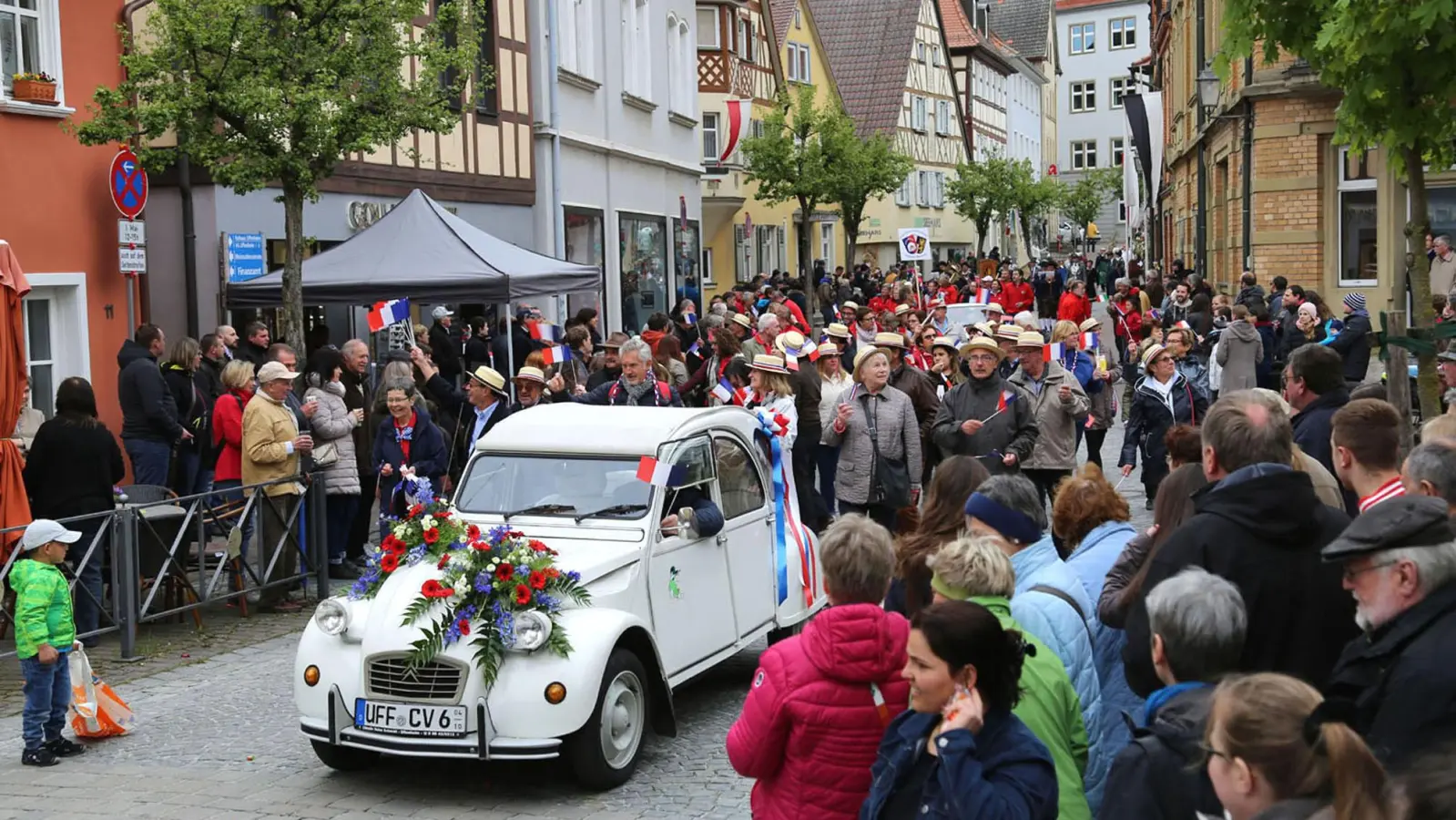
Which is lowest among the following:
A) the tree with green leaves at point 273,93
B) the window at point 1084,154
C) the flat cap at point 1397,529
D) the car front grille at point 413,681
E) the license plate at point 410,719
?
the license plate at point 410,719

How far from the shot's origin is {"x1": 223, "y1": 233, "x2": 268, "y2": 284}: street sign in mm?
18672

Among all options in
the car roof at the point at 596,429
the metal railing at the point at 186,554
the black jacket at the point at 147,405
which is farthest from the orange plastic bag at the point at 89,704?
the black jacket at the point at 147,405

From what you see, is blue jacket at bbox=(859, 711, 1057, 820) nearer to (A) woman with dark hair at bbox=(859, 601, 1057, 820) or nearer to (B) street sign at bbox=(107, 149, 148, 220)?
(A) woman with dark hair at bbox=(859, 601, 1057, 820)

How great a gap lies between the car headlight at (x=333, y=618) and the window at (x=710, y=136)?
38732mm

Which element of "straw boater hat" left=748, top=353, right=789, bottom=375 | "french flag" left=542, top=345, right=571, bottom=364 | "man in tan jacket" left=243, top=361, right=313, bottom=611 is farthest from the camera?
"french flag" left=542, top=345, right=571, bottom=364

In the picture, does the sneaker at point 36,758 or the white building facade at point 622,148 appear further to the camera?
the white building facade at point 622,148

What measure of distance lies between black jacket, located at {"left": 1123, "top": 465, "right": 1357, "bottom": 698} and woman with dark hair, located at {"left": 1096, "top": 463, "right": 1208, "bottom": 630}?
167 mm

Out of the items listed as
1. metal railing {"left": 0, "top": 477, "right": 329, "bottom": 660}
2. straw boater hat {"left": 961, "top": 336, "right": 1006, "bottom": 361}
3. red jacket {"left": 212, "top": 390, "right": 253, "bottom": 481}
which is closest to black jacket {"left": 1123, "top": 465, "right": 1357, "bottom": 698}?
straw boater hat {"left": 961, "top": 336, "right": 1006, "bottom": 361}

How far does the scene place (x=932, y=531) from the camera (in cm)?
638

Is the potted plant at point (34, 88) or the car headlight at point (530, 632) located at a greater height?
the potted plant at point (34, 88)

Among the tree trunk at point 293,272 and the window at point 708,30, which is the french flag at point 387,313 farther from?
the window at point 708,30

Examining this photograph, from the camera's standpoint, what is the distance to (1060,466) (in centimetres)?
1204

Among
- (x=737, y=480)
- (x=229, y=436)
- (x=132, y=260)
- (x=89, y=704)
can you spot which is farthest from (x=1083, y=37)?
(x=89, y=704)

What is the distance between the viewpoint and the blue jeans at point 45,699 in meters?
8.43
